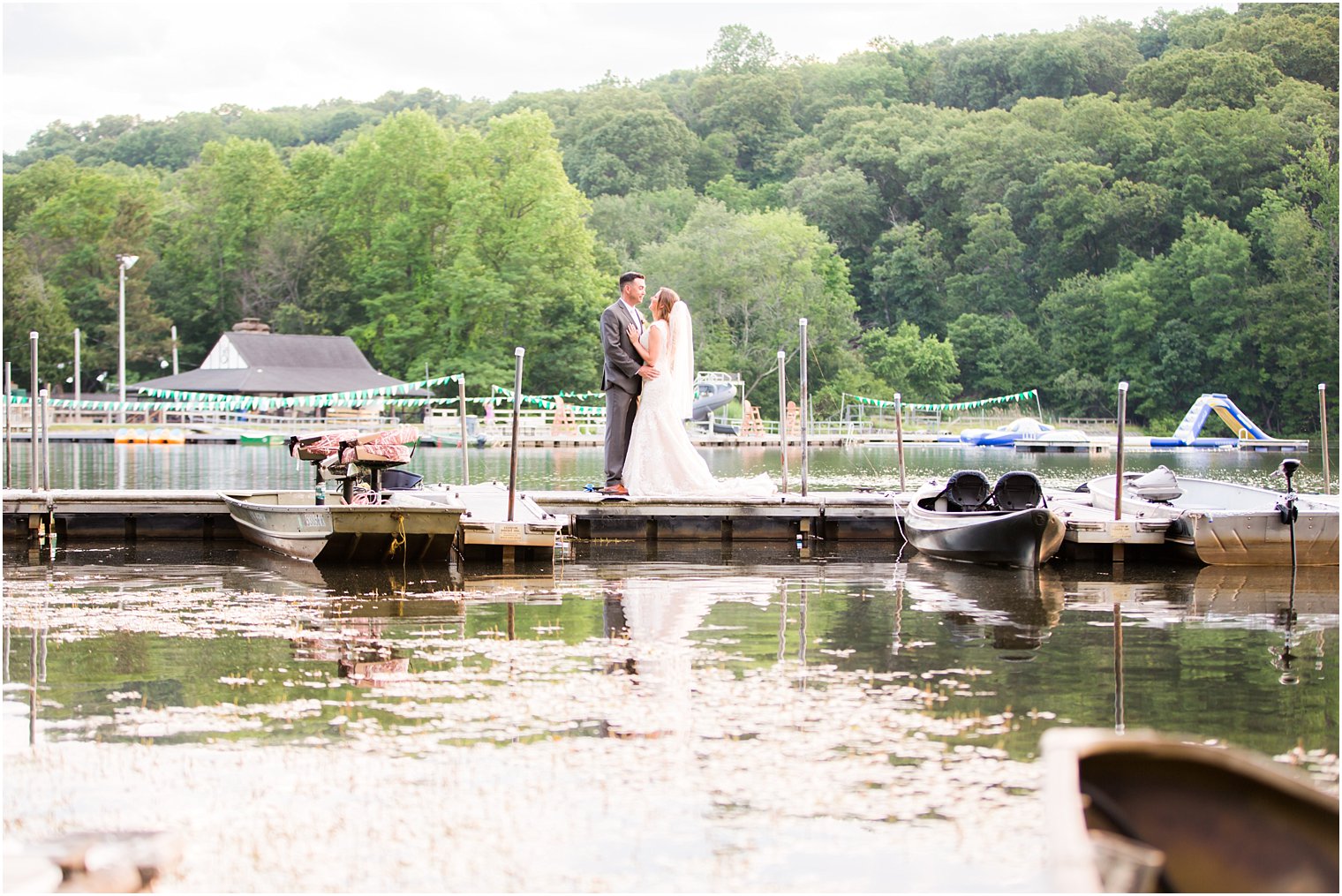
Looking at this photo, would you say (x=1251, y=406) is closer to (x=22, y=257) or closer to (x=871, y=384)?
(x=871, y=384)

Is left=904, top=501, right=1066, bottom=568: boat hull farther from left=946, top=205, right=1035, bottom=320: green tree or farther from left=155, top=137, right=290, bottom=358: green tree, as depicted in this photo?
left=946, top=205, right=1035, bottom=320: green tree

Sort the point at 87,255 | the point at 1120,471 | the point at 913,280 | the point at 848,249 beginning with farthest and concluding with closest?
the point at 848,249
the point at 913,280
the point at 87,255
the point at 1120,471

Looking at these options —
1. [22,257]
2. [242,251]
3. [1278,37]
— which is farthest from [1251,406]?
[22,257]

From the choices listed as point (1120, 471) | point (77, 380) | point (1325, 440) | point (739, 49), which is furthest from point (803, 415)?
point (739, 49)

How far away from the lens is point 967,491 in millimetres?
16703

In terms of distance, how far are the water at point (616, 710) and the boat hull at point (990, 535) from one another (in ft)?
1.12

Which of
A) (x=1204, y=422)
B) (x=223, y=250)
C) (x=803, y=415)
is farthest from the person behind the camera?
(x=223, y=250)

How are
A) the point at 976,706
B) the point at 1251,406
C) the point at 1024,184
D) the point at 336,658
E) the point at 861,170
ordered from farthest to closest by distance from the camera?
the point at 861,170, the point at 1024,184, the point at 1251,406, the point at 336,658, the point at 976,706

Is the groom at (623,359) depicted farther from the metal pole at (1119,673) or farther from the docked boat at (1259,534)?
the metal pole at (1119,673)

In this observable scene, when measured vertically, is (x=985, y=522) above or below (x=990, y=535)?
above

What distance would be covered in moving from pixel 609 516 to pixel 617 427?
1306mm

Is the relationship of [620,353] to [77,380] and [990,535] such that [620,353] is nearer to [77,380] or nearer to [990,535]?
[990,535]

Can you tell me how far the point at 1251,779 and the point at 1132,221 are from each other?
85.3 m

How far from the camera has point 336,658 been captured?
33.4 ft
